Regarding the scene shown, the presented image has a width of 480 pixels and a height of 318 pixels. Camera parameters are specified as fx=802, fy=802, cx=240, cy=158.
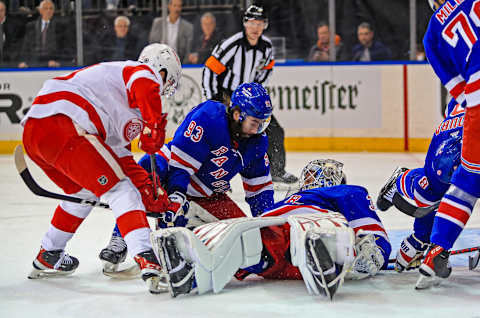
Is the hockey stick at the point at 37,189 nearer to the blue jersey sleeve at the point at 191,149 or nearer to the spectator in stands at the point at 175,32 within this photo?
the blue jersey sleeve at the point at 191,149

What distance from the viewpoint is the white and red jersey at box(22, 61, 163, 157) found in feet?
8.82

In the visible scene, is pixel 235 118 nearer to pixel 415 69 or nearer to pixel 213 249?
pixel 213 249

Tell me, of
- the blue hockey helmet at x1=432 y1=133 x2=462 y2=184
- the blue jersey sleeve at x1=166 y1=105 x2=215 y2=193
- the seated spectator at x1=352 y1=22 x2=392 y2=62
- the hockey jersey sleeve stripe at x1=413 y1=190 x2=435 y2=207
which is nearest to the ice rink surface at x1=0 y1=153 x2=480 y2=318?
the hockey jersey sleeve stripe at x1=413 y1=190 x2=435 y2=207

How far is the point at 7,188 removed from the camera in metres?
5.37

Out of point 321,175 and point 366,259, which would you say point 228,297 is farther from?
point 321,175

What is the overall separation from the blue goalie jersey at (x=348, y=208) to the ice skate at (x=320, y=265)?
14.5 inches

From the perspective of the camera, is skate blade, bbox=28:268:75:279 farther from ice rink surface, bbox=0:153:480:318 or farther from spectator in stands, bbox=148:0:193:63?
spectator in stands, bbox=148:0:193:63

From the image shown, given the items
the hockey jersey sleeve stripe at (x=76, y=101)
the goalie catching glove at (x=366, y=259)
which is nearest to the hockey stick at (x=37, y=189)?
the hockey jersey sleeve stripe at (x=76, y=101)

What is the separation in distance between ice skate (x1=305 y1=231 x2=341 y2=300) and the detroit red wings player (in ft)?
1.63

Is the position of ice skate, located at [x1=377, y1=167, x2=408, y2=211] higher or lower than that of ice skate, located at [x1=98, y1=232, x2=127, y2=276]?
higher

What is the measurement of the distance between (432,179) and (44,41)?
17.3 feet

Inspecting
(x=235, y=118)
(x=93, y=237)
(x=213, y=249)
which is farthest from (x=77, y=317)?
(x=93, y=237)

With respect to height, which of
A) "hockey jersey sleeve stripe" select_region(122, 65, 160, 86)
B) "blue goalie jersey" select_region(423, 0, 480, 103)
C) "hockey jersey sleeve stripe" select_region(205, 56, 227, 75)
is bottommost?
"hockey jersey sleeve stripe" select_region(205, 56, 227, 75)

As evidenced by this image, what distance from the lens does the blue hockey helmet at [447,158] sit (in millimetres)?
2883
